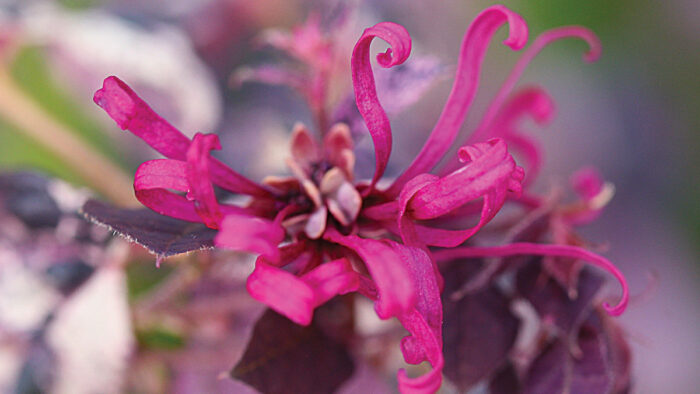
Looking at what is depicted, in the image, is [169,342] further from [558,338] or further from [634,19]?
[634,19]

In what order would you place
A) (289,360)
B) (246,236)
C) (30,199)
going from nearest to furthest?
(246,236) → (289,360) → (30,199)

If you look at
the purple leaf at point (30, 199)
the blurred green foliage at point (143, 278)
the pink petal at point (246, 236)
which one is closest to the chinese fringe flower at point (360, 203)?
the pink petal at point (246, 236)

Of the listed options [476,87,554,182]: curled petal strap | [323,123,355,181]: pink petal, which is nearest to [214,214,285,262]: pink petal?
[323,123,355,181]: pink petal

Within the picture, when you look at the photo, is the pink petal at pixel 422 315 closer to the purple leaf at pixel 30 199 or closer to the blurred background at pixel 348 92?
the blurred background at pixel 348 92

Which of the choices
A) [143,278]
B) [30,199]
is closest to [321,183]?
[30,199]

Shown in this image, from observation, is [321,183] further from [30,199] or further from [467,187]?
[30,199]

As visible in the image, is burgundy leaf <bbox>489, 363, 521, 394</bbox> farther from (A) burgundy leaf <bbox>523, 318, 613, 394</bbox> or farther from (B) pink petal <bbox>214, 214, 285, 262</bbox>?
(B) pink petal <bbox>214, 214, 285, 262</bbox>
